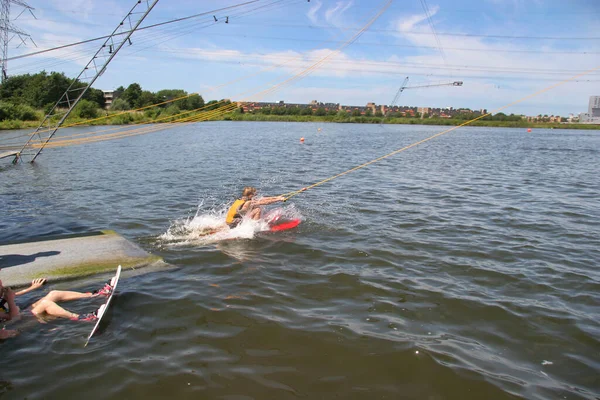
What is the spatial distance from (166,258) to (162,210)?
16.0 feet

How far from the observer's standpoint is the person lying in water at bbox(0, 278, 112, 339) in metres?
6.09

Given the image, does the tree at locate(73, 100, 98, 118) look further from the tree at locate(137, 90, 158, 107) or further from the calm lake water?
the calm lake water

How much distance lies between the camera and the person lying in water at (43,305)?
6.09 m

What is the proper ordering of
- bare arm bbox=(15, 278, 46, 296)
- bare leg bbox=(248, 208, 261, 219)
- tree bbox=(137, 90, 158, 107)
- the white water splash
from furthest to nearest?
1. tree bbox=(137, 90, 158, 107)
2. bare leg bbox=(248, 208, 261, 219)
3. the white water splash
4. bare arm bbox=(15, 278, 46, 296)

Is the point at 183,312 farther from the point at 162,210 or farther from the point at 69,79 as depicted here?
the point at 69,79

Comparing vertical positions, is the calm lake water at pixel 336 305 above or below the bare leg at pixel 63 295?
below

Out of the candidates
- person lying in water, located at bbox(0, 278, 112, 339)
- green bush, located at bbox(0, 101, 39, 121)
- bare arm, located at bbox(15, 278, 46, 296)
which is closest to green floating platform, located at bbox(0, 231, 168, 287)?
bare arm, located at bbox(15, 278, 46, 296)

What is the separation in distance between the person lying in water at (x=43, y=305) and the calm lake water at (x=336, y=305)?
0.16 m

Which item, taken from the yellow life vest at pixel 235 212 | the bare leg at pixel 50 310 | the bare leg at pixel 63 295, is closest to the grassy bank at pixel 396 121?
the yellow life vest at pixel 235 212

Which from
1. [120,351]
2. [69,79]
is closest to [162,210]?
[120,351]

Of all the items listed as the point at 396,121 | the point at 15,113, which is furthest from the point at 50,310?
the point at 396,121

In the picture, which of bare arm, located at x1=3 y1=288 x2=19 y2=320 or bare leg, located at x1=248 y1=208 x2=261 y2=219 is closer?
bare arm, located at x1=3 y1=288 x2=19 y2=320

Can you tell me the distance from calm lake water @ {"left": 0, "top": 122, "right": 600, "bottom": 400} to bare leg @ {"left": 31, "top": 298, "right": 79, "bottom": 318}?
153 mm

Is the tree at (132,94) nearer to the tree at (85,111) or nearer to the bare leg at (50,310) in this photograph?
the tree at (85,111)
